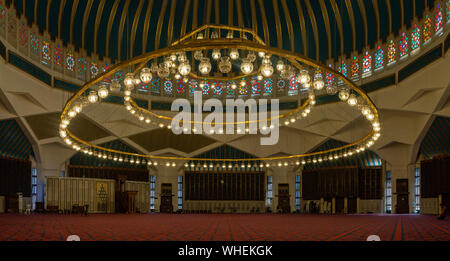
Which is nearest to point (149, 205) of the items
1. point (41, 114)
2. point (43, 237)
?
point (41, 114)

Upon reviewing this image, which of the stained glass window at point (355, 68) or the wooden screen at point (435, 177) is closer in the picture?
the wooden screen at point (435, 177)

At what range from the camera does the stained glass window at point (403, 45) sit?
17.3m

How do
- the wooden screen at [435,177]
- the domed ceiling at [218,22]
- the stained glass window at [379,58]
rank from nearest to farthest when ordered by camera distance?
the wooden screen at [435,177], the stained glass window at [379,58], the domed ceiling at [218,22]

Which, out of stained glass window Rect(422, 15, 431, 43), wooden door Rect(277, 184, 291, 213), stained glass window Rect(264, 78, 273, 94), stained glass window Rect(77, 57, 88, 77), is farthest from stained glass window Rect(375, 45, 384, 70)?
stained glass window Rect(77, 57, 88, 77)

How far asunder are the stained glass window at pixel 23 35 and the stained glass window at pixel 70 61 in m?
2.63

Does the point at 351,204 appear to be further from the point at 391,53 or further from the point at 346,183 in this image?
the point at 391,53

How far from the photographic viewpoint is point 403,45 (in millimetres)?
17500

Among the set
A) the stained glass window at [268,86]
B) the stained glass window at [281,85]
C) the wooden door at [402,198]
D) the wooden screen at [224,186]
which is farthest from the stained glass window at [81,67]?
the wooden door at [402,198]

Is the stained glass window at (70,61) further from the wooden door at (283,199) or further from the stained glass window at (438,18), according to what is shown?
the stained glass window at (438,18)

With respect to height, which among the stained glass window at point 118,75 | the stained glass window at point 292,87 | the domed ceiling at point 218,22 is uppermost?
the domed ceiling at point 218,22

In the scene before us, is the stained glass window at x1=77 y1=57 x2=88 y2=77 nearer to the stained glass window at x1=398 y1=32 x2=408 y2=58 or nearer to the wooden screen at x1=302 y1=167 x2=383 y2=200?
the wooden screen at x1=302 y1=167 x2=383 y2=200

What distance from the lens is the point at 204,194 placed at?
23.3 m

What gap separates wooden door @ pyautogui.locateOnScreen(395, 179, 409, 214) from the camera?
1867cm

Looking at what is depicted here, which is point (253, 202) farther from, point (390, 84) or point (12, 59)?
point (12, 59)
